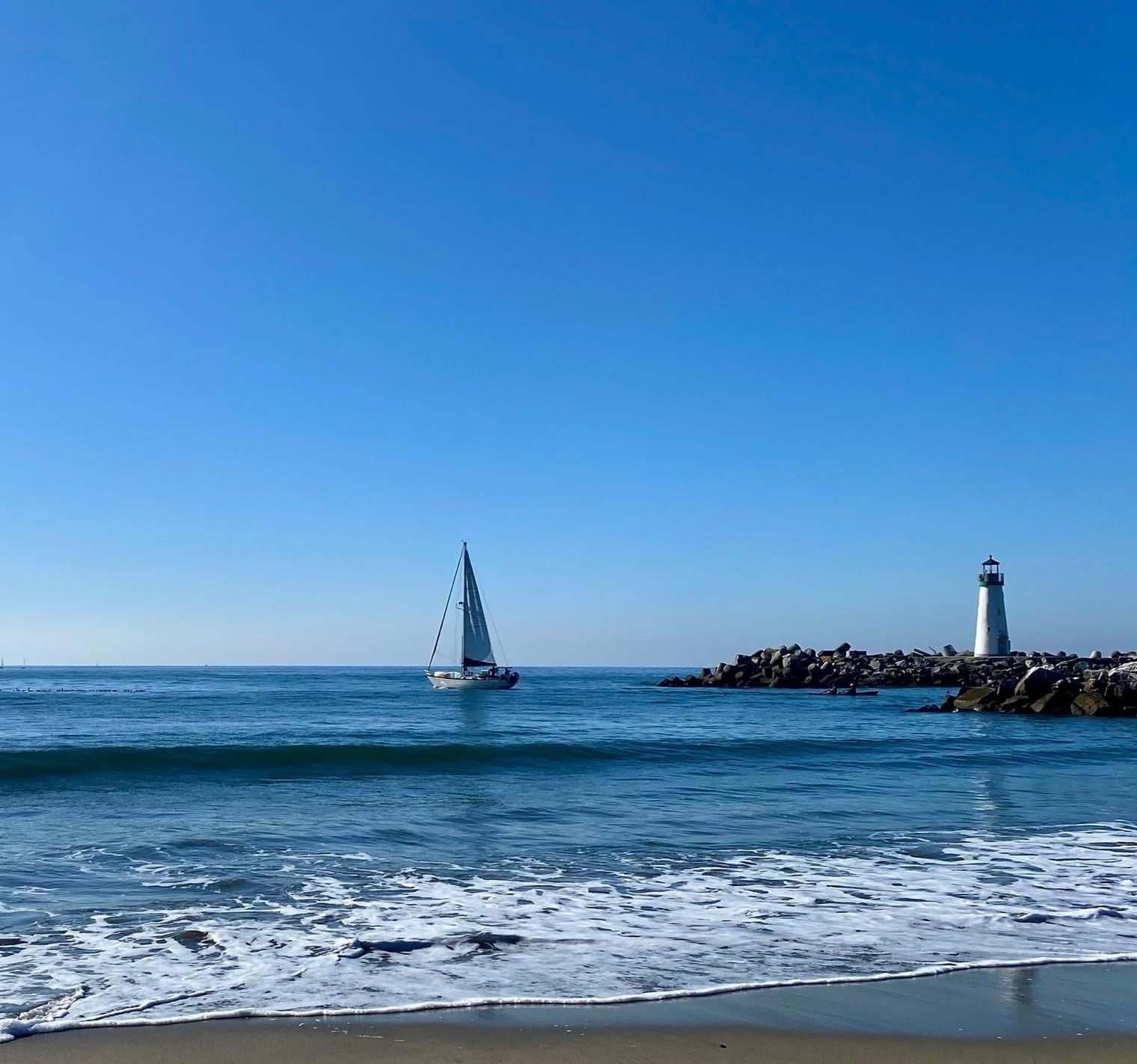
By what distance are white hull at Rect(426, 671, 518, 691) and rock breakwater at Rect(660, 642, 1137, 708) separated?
62.1ft

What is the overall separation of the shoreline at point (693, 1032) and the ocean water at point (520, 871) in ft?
1.09

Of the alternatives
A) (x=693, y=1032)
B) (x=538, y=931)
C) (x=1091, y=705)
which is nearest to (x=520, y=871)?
(x=538, y=931)

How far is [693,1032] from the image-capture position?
5812 mm

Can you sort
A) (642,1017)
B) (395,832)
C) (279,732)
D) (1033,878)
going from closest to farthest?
(642,1017)
(1033,878)
(395,832)
(279,732)

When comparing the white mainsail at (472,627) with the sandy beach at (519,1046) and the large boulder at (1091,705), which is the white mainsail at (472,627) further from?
the sandy beach at (519,1046)

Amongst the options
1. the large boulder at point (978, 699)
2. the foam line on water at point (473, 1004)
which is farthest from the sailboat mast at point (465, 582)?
the foam line on water at point (473, 1004)

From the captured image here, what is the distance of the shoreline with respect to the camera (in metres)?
5.46

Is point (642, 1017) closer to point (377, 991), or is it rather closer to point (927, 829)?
point (377, 991)

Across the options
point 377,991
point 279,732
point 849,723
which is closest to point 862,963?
point 377,991

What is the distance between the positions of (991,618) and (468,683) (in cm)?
3893

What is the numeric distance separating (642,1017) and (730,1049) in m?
0.74

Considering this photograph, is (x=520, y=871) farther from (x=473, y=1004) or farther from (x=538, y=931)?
(x=473, y=1004)

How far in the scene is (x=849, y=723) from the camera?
39.8m

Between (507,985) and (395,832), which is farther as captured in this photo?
(395,832)
